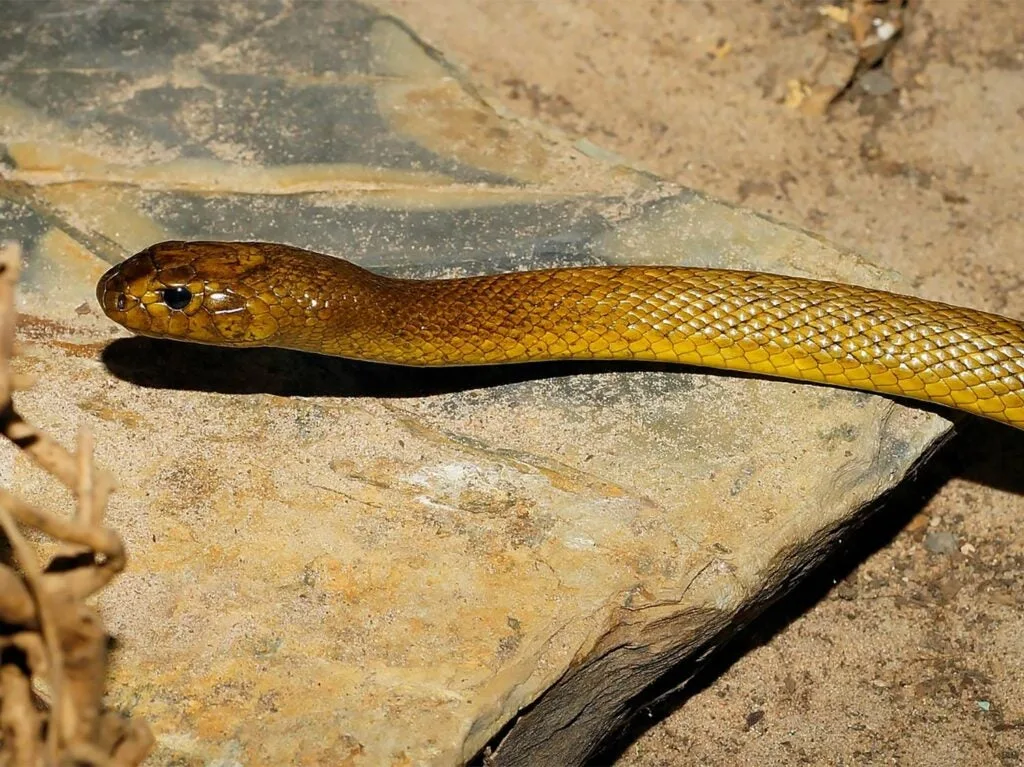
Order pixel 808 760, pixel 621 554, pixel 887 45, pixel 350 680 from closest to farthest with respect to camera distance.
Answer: pixel 350 680 → pixel 621 554 → pixel 808 760 → pixel 887 45

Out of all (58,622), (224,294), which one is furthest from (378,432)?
(58,622)

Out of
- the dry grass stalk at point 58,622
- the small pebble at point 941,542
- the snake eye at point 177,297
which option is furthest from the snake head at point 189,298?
the small pebble at point 941,542

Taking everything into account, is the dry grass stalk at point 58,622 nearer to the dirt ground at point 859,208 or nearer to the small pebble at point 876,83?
the dirt ground at point 859,208

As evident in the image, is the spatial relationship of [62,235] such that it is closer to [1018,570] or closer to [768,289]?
[768,289]

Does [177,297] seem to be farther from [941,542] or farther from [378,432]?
[941,542]

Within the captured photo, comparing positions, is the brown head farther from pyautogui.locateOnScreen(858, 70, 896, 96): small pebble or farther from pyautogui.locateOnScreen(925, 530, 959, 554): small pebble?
pyautogui.locateOnScreen(858, 70, 896, 96): small pebble

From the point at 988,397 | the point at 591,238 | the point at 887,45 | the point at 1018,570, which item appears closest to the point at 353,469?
the point at 591,238

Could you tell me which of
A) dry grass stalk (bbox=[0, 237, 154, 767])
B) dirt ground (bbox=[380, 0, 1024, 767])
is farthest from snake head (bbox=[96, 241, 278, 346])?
dirt ground (bbox=[380, 0, 1024, 767])
